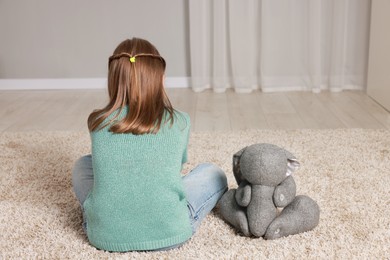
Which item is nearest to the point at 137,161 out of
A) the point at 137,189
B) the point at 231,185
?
the point at 137,189

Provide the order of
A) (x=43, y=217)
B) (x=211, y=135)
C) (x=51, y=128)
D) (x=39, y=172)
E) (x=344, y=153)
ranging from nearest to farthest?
(x=43, y=217)
(x=39, y=172)
(x=344, y=153)
(x=211, y=135)
(x=51, y=128)

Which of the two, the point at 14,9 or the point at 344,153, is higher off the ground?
the point at 14,9

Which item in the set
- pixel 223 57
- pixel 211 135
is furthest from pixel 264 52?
pixel 211 135

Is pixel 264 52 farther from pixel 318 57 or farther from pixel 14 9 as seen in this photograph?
pixel 14 9

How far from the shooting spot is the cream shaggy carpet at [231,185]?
1.33m

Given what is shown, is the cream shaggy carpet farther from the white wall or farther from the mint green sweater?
the white wall

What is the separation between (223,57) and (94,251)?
235cm

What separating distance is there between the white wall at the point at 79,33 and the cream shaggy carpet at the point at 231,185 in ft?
4.25

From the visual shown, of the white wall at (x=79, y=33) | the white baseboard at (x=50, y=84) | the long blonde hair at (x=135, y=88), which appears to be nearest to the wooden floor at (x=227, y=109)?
the white baseboard at (x=50, y=84)

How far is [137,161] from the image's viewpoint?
127cm

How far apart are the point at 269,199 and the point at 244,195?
0.06 meters

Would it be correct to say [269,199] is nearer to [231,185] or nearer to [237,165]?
[237,165]

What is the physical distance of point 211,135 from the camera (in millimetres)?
2395

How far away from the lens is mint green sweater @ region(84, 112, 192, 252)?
1.27 meters
